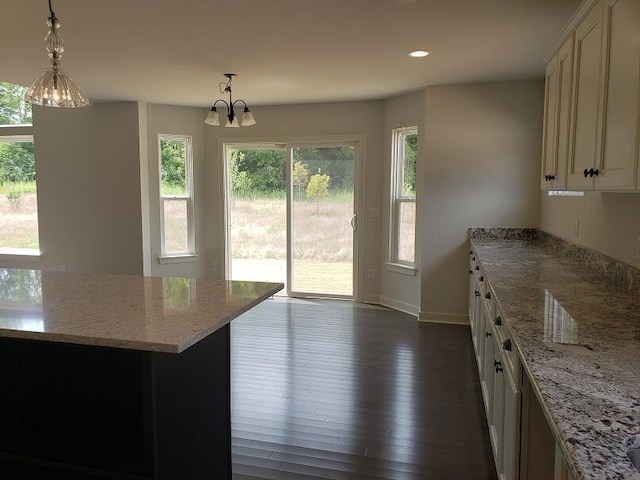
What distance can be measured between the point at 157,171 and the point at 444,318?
385cm

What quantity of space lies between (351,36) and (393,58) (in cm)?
67

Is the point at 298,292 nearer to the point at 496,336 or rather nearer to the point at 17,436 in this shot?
the point at 496,336

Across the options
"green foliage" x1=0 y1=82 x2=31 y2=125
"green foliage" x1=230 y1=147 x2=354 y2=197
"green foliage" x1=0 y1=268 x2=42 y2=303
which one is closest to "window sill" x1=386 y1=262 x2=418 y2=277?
"green foliage" x1=230 y1=147 x2=354 y2=197

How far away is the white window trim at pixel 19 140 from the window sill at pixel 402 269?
445cm

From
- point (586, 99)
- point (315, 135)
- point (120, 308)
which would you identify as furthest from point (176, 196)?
point (586, 99)

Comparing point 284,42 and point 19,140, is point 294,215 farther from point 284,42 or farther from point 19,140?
point 19,140

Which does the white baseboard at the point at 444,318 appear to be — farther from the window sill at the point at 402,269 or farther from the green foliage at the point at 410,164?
the green foliage at the point at 410,164

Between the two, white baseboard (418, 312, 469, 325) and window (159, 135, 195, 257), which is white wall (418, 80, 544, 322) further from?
window (159, 135, 195, 257)

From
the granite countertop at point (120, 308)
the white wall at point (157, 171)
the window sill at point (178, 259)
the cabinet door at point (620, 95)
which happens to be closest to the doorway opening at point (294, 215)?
the white wall at point (157, 171)

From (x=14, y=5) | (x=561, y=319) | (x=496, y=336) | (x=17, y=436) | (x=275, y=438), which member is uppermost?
(x=14, y=5)

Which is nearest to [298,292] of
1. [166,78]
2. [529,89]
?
[166,78]

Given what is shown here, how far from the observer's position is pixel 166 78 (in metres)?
4.48

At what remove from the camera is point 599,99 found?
2006 mm

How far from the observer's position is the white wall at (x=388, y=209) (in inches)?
199
